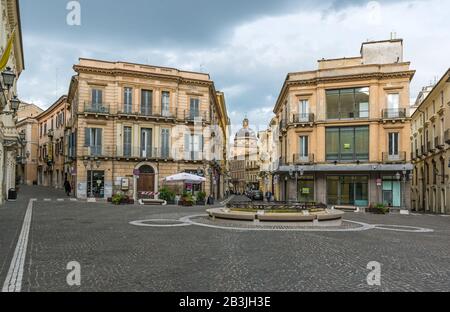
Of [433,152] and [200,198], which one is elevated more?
[433,152]

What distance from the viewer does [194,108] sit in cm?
4159

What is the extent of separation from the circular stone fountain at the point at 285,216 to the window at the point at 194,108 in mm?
24812

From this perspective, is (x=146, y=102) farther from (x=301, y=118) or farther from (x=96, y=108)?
(x=301, y=118)

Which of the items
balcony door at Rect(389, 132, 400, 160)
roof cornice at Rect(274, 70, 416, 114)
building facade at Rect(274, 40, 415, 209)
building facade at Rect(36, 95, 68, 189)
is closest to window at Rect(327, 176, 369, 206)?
building facade at Rect(274, 40, 415, 209)

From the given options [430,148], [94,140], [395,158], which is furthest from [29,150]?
[430,148]

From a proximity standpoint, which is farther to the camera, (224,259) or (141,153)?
(141,153)

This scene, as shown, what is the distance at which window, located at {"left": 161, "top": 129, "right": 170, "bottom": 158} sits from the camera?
39.7 meters

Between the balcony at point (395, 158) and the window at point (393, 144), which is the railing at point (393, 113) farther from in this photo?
the balcony at point (395, 158)

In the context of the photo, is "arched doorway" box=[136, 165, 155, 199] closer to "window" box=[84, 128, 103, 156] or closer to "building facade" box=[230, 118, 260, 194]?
"window" box=[84, 128, 103, 156]

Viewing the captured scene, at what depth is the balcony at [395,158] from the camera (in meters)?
35.1

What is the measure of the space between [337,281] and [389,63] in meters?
36.0

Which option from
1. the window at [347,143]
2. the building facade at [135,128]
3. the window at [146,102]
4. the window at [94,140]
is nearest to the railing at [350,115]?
the window at [347,143]

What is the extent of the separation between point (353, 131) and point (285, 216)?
2321 centimetres
